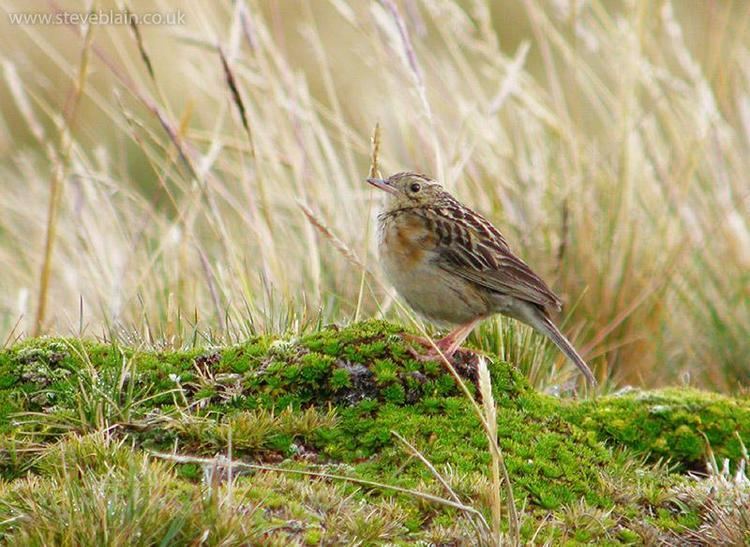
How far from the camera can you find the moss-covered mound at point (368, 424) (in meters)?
4.02

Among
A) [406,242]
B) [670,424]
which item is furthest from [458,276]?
Answer: [670,424]

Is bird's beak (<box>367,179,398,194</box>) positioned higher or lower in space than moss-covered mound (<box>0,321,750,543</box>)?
higher

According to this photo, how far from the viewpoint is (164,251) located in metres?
7.26

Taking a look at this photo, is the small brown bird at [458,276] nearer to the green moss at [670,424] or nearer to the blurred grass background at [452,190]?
the blurred grass background at [452,190]

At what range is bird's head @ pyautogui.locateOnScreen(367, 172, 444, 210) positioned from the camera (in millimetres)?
6246

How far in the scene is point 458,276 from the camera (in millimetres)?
5797

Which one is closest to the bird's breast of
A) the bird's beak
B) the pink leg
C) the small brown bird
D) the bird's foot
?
the small brown bird

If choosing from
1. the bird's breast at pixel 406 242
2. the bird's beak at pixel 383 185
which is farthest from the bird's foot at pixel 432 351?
the bird's beak at pixel 383 185

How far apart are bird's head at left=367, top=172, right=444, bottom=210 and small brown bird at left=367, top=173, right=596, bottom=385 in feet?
0.41

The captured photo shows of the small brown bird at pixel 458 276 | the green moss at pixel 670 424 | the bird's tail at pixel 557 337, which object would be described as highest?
the small brown bird at pixel 458 276

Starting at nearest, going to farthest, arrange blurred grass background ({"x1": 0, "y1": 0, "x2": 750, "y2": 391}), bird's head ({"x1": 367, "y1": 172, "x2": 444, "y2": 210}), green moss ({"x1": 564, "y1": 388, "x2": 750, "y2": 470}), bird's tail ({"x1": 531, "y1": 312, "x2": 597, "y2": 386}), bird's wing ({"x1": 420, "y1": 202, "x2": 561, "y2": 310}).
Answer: green moss ({"x1": 564, "y1": 388, "x2": 750, "y2": 470}) → bird's tail ({"x1": 531, "y1": 312, "x2": 597, "y2": 386}) → bird's wing ({"x1": 420, "y1": 202, "x2": 561, "y2": 310}) → bird's head ({"x1": 367, "y1": 172, "x2": 444, "y2": 210}) → blurred grass background ({"x1": 0, "y1": 0, "x2": 750, "y2": 391})

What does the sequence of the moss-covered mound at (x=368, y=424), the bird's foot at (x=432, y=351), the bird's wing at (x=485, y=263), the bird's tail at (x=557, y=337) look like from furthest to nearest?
the bird's wing at (x=485, y=263) → the bird's tail at (x=557, y=337) → the bird's foot at (x=432, y=351) → the moss-covered mound at (x=368, y=424)

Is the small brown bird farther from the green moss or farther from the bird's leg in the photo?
the green moss

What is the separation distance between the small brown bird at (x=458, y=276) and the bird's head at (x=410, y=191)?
5.0 inches
